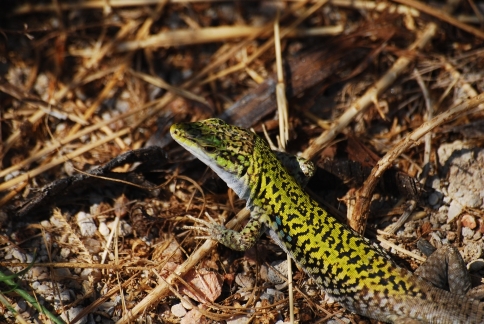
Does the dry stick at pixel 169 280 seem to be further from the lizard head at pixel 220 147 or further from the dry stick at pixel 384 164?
the dry stick at pixel 384 164

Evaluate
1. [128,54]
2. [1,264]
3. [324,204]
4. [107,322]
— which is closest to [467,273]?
[324,204]

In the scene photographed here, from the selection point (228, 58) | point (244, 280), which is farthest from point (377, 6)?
point (244, 280)

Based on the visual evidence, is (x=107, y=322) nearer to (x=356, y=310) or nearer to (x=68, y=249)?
(x=68, y=249)

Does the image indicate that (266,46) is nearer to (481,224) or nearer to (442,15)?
(442,15)

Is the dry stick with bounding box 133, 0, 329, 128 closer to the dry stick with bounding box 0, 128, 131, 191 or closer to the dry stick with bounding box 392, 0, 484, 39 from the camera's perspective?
the dry stick with bounding box 0, 128, 131, 191

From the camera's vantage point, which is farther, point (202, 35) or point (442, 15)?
point (202, 35)

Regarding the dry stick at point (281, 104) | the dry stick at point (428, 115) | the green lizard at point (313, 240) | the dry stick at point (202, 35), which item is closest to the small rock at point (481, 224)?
the dry stick at point (428, 115)
